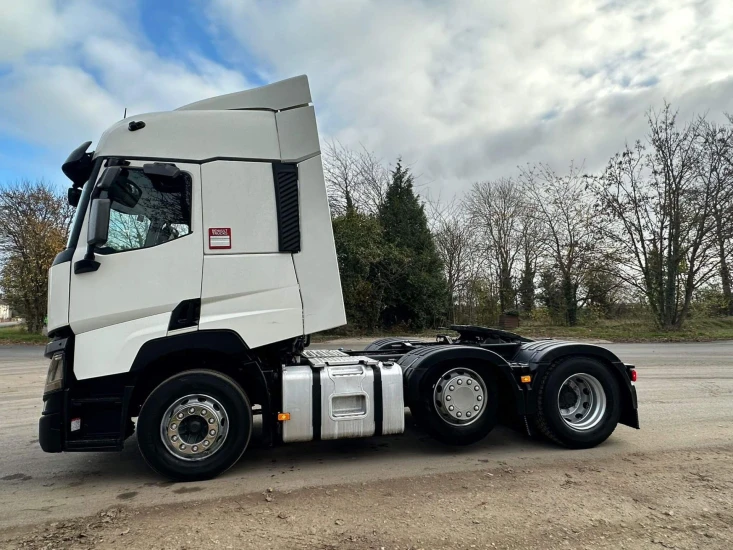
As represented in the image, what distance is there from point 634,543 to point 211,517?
2855mm

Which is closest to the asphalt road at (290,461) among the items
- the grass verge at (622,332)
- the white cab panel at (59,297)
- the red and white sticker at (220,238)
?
the white cab panel at (59,297)

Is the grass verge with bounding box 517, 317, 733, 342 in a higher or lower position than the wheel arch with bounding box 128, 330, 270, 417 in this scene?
lower

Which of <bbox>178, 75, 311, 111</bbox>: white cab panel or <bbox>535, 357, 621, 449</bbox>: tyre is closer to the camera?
<bbox>178, 75, 311, 111</bbox>: white cab panel

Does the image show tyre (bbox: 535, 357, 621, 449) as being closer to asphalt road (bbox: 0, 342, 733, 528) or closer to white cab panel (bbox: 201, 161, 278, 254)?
asphalt road (bbox: 0, 342, 733, 528)

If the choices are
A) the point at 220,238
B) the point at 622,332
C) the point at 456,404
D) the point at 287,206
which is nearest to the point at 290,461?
the point at 456,404

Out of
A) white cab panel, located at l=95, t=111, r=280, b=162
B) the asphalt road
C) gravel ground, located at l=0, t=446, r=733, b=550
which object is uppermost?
white cab panel, located at l=95, t=111, r=280, b=162

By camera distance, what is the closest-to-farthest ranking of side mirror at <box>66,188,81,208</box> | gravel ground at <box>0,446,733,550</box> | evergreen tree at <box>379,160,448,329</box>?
1. gravel ground at <box>0,446,733,550</box>
2. side mirror at <box>66,188,81,208</box>
3. evergreen tree at <box>379,160,448,329</box>

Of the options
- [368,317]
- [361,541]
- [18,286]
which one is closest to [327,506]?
[361,541]

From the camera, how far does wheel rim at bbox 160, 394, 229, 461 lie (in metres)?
4.28

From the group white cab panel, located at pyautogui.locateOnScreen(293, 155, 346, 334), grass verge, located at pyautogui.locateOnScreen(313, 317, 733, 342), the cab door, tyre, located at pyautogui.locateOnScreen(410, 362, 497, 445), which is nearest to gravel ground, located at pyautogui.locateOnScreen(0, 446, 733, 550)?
tyre, located at pyautogui.locateOnScreen(410, 362, 497, 445)

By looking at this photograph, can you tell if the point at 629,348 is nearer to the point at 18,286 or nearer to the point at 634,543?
the point at 634,543

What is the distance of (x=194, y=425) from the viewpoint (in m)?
4.34

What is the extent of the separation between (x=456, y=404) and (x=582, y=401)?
5.09 ft

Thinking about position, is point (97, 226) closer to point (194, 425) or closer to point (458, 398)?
point (194, 425)
